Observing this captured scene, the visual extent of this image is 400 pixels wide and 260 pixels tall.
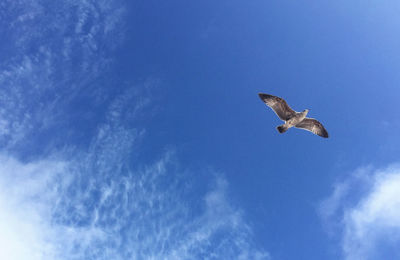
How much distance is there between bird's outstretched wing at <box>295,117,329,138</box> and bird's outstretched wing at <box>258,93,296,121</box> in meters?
→ 2.69

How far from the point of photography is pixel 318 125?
93.1 ft

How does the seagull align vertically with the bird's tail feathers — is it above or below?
above

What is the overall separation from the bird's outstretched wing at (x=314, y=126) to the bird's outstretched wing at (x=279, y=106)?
2.69 m

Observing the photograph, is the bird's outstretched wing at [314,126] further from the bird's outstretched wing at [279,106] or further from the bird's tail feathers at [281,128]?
the bird's tail feathers at [281,128]

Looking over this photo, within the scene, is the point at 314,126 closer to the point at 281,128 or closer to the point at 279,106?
the point at 281,128

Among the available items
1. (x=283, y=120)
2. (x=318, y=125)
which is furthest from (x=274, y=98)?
(x=318, y=125)

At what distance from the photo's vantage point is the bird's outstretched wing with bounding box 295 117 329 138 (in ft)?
92.4

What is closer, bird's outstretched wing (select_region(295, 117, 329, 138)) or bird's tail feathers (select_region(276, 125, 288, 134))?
bird's tail feathers (select_region(276, 125, 288, 134))

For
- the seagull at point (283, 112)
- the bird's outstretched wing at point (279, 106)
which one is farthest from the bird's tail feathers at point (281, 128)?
the bird's outstretched wing at point (279, 106)

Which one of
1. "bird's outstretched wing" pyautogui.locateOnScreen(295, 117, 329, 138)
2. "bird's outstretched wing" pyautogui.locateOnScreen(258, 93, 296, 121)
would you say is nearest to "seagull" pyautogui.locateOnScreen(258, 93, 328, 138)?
"bird's outstretched wing" pyautogui.locateOnScreen(258, 93, 296, 121)

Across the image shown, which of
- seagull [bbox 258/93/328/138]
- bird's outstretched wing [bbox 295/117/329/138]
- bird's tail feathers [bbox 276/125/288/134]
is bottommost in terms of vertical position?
bird's tail feathers [bbox 276/125/288/134]

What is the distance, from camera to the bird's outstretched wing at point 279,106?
25.6 meters

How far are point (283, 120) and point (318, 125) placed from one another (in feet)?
15.4

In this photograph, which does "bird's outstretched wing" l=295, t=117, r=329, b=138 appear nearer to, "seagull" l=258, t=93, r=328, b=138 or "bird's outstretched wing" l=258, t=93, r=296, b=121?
"seagull" l=258, t=93, r=328, b=138
